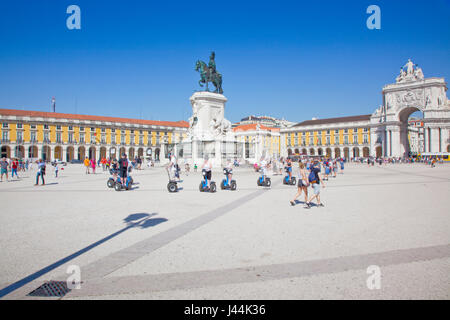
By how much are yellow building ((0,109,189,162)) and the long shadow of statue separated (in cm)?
5150

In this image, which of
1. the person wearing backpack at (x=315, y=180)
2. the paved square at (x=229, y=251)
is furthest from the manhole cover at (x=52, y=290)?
the person wearing backpack at (x=315, y=180)

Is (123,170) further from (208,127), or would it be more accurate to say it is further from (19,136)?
(19,136)

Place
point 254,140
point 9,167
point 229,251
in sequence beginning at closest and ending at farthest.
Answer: point 229,251 < point 9,167 < point 254,140

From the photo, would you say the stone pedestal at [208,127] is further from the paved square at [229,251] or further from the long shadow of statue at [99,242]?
the long shadow of statue at [99,242]

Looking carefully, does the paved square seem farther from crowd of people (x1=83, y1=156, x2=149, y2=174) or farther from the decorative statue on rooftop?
the decorative statue on rooftop

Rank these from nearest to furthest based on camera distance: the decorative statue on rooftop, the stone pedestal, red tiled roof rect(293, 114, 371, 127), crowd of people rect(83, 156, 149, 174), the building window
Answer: crowd of people rect(83, 156, 149, 174) < the stone pedestal < the decorative statue on rooftop < the building window < red tiled roof rect(293, 114, 371, 127)

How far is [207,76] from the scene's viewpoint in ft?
110

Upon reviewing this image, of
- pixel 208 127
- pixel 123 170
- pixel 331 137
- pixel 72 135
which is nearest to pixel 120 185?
pixel 123 170

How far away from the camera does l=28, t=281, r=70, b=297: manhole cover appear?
3104mm

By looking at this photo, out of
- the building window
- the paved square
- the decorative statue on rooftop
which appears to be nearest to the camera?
the paved square

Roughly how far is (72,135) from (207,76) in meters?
46.8

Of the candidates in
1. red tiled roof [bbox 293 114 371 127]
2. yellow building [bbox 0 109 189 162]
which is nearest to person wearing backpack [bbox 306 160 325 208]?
yellow building [bbox 0 109 189 162]

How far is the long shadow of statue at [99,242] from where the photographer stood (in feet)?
10.9
